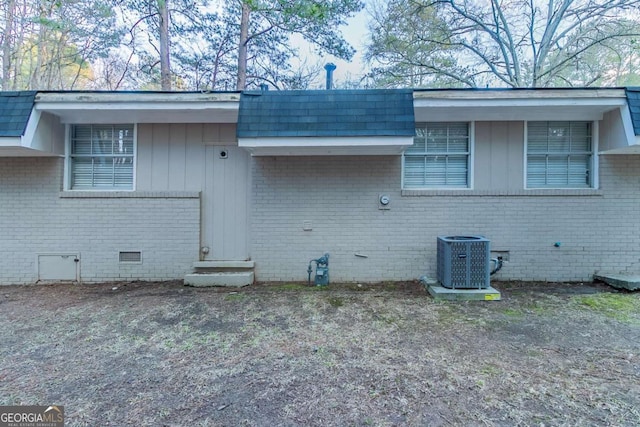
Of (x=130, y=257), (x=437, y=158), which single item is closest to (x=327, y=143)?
(x=437, y=158)

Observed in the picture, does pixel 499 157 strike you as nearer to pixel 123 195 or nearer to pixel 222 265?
pixel 222 265

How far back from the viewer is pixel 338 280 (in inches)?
220

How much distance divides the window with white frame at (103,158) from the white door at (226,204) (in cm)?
141

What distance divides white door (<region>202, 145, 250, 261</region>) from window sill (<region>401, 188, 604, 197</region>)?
9.38 feet

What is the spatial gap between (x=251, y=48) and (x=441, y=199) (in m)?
9.60

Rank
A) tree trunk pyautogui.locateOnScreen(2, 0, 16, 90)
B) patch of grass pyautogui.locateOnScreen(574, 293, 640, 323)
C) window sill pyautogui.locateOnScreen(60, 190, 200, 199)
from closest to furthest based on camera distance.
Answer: patch of grass pyautogui.locateOnScreen(574, 293, 640, 323)
window sill pyautogui.locateOnScreen(60, 190, 200, 199)
tree trunk pyautogui.locateOnScreen(2, 0, 16, 90)

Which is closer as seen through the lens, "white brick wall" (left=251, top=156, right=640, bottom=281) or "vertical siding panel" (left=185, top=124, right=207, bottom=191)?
"white brick wall" (left=251, top=156, right=640, bottom=281)

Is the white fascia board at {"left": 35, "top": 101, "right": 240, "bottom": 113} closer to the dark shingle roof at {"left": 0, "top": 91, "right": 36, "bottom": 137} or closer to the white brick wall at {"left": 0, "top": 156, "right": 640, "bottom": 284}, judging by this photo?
the dark shingle roof at {"left": 0, "top": 91, "right": 36, "bottom": 137}

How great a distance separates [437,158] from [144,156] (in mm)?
5168

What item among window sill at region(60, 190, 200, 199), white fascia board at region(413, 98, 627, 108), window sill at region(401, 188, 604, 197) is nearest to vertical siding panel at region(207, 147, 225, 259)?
window sill at region(60, 190, 200, 199)

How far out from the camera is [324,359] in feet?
9.66

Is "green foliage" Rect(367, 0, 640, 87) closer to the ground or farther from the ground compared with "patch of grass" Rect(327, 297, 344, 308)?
farther from the ground

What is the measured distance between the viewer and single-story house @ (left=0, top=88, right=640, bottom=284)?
5438mm

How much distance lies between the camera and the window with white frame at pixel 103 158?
5.66 m
